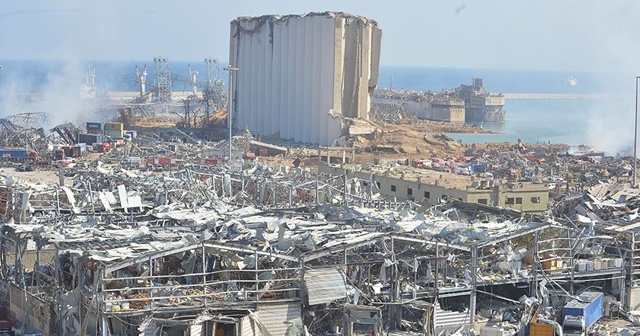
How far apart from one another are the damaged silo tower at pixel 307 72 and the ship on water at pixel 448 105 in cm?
2970

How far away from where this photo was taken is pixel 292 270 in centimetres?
1988

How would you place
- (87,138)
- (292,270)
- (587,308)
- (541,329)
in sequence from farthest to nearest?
1. (87,138)
2. (587,308)
3. (541,329)
4. (292,270)

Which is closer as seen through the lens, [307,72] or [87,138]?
[87,138]

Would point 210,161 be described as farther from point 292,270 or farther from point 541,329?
point 541,329

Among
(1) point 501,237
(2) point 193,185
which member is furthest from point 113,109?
(1) point 501,237

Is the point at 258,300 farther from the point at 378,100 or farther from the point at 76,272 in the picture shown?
the point at 378,100

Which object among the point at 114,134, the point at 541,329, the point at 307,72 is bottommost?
the point at 541,329

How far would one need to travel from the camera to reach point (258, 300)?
1931cm

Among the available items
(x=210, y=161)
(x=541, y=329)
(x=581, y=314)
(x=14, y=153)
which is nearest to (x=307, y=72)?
(x=14, y=153)

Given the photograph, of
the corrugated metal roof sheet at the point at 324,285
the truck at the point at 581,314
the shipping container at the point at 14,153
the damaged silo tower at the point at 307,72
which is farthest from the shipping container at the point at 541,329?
the damaged silo tower at the point at 307,72

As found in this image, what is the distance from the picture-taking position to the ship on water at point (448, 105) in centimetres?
10912

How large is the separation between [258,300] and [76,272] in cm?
298

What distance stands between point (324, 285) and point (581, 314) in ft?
14.9

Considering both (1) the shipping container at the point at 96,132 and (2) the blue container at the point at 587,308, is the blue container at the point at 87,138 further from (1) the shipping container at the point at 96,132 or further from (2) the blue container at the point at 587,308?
(2) the blue container at the point at 587,308
